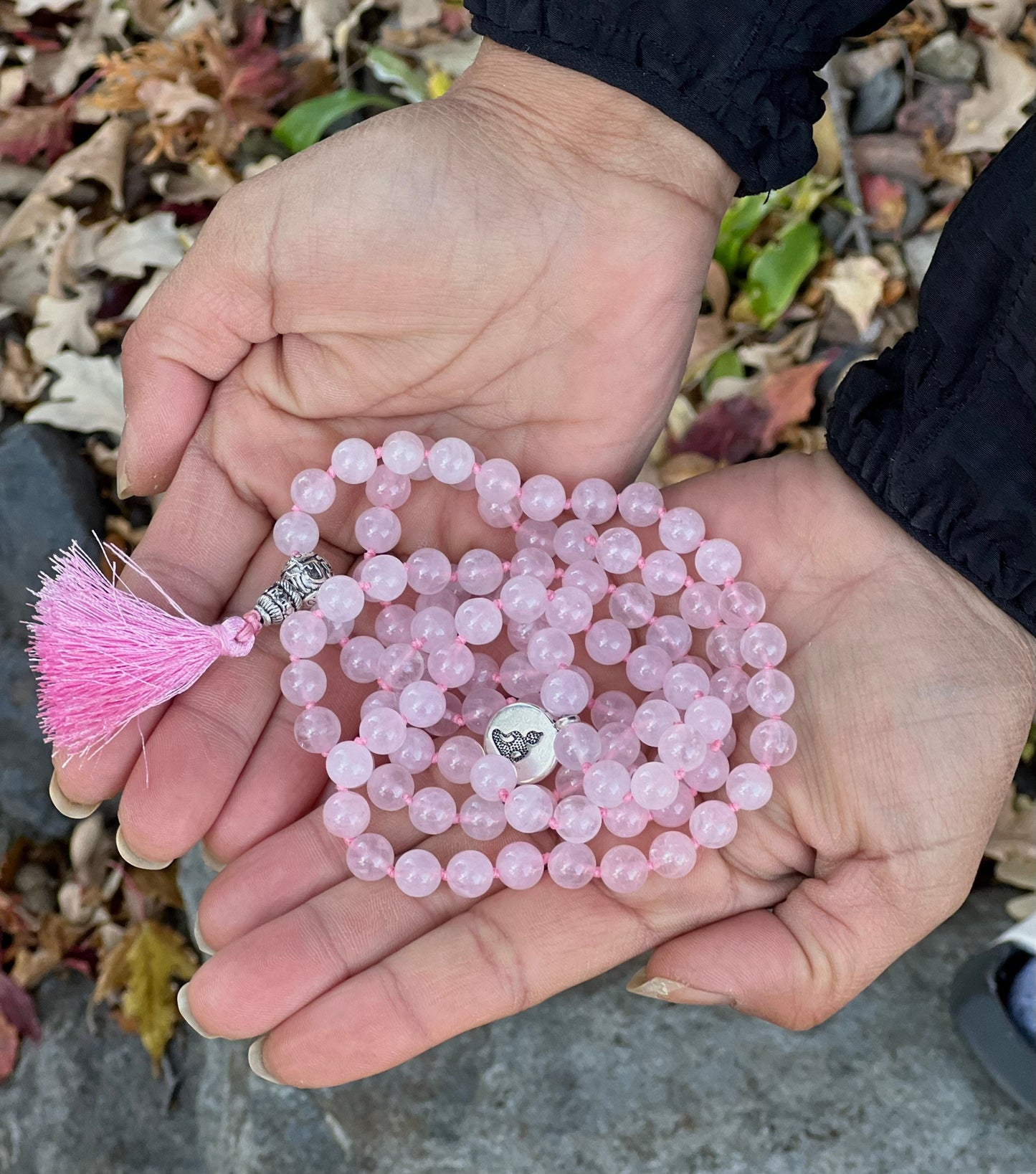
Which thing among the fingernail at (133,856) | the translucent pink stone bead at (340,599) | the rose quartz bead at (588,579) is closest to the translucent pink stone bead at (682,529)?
the rose quartz bead at (588,579)

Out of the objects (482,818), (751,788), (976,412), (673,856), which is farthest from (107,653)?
(976,412)

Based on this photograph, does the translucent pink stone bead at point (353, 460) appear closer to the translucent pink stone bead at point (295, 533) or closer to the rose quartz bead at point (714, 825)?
the translucent pink stone bead at point (295, 533)

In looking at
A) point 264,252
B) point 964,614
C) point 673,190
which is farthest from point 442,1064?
point 673,190

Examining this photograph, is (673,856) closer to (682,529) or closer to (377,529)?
(682,529)

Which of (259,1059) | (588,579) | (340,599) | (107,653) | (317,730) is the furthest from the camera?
(588,579)

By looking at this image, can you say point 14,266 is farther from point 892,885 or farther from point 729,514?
point 892,885
